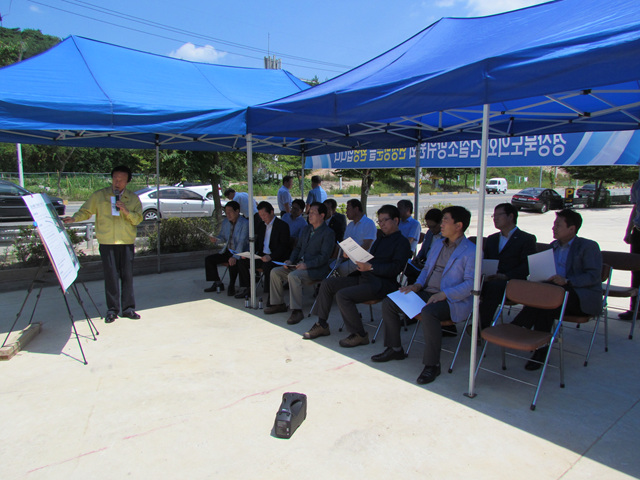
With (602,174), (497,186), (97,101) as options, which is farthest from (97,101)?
(497,186)

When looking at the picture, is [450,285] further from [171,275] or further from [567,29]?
[171,275]

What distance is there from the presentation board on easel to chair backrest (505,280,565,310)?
3897mm

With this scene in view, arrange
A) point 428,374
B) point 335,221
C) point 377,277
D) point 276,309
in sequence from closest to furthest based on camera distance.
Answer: point 428,374 < point 377,277 < point 276,309 < point 335,221

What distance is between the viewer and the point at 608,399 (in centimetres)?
324

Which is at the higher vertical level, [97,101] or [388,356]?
[97,101]

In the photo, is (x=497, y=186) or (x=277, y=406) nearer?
(x=277, y=406)

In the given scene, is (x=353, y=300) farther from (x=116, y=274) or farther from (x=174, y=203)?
(x=174, y=203)

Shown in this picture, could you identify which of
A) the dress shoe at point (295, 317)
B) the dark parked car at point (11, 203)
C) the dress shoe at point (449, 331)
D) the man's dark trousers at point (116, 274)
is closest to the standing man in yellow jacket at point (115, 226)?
the man's dark trousers at point (116, 274)

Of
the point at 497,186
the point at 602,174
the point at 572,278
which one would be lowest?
the point at 572,278

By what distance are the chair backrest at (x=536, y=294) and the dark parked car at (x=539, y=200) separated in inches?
838

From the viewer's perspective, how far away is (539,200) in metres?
22.3

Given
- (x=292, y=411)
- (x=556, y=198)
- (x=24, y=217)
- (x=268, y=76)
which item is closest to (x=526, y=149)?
(x=268, y=76)

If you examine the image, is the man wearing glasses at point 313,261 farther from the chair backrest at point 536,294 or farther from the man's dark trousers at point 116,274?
the chair backrest at point 536,294

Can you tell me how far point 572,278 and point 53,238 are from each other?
4.77m
